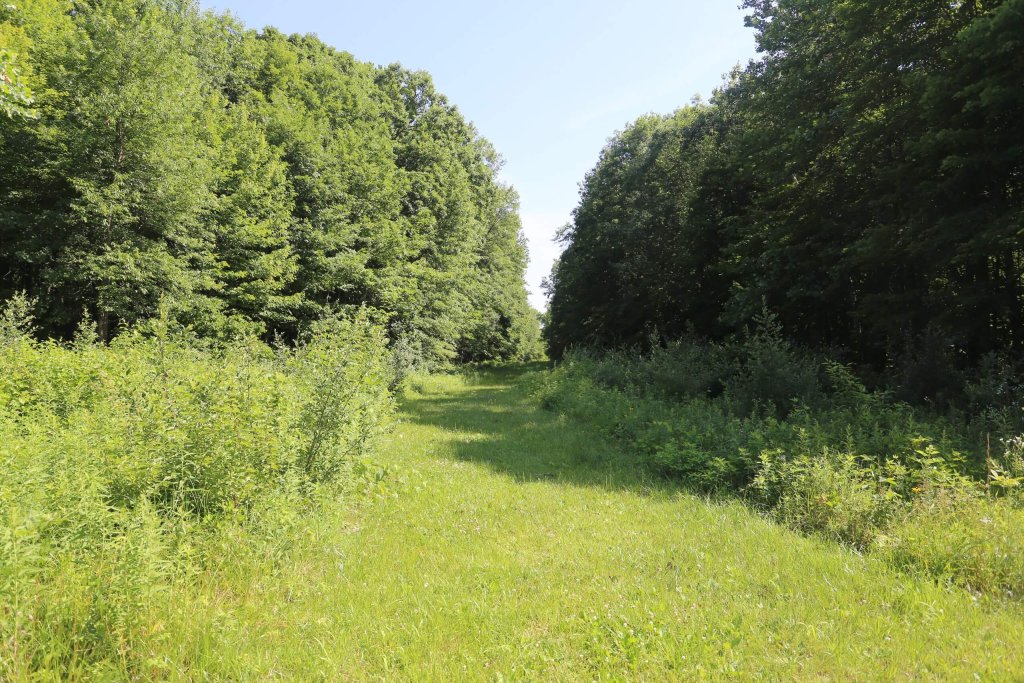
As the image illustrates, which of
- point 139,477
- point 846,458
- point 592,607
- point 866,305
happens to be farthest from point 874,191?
point 139,477

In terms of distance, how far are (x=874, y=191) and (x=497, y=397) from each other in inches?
561

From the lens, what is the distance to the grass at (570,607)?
10.4 feet

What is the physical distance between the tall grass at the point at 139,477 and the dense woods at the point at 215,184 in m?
2.62

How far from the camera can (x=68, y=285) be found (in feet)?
48.9

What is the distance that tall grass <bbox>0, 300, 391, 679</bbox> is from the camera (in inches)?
115

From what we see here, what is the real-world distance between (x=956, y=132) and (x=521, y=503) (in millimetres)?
12089

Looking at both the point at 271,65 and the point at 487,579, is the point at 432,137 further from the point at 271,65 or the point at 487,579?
the point at 487,579

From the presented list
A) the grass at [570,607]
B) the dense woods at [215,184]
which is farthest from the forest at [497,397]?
the dense woods at [215,184]

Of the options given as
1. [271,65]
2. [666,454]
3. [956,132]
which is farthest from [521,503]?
[271,65]

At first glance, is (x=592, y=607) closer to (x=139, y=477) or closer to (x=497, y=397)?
(x=139, y=477)

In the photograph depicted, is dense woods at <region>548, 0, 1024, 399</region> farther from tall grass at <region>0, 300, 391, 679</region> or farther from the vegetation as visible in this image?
tall grass at <region>0, 300, 391, 679</region>

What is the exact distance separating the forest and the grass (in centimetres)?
3

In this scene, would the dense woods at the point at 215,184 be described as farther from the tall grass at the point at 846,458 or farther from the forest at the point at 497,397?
the tall grass at the point at 846,458

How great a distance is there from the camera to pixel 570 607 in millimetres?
3961
